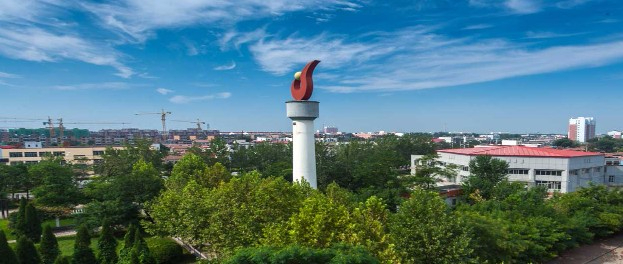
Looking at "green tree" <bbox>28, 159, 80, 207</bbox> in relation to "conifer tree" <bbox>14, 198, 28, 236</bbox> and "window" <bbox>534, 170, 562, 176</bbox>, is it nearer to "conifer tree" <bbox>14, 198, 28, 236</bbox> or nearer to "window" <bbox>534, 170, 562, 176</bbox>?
"conifer tree" <bbox>14, 198, 28, 236</bbox>

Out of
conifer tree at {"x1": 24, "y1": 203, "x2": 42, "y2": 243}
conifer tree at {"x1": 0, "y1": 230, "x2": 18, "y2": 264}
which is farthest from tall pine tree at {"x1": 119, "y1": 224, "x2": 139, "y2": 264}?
conifer tree at {"x1": 24, "y1": 203, "x2": 42, "y2": 243}

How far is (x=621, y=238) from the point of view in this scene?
24.5 metres

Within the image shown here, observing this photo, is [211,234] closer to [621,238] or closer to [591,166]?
[621,238]

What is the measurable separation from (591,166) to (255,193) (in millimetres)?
43652

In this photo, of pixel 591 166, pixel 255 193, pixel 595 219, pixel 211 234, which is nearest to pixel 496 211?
pixel 595 219

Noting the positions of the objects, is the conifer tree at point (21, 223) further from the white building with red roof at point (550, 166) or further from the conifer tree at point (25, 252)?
the white building with red roof at point (550, 166)

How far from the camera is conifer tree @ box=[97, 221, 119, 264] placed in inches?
701

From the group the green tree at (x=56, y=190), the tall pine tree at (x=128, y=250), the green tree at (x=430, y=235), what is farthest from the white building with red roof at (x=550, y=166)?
the green tree at (x=56, y=190)

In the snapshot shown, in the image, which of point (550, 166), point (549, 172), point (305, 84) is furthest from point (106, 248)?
point (549, 172)

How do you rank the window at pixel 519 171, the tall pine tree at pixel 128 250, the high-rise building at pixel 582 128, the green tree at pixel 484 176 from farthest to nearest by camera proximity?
the high-rise building at pixel 582 128 → the window at pixel 519 171 → the green tree at pixel 484 176 → the tall pine tree at pixel 128 250

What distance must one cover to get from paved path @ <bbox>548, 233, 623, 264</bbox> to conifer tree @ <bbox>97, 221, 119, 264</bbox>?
23.7 meters

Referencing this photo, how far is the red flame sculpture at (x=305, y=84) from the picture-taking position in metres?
22.2

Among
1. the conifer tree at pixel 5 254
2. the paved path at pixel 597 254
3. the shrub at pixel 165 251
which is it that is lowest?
the paved path at pixel 597 254

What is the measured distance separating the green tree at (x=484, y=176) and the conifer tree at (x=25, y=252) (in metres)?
30.0
